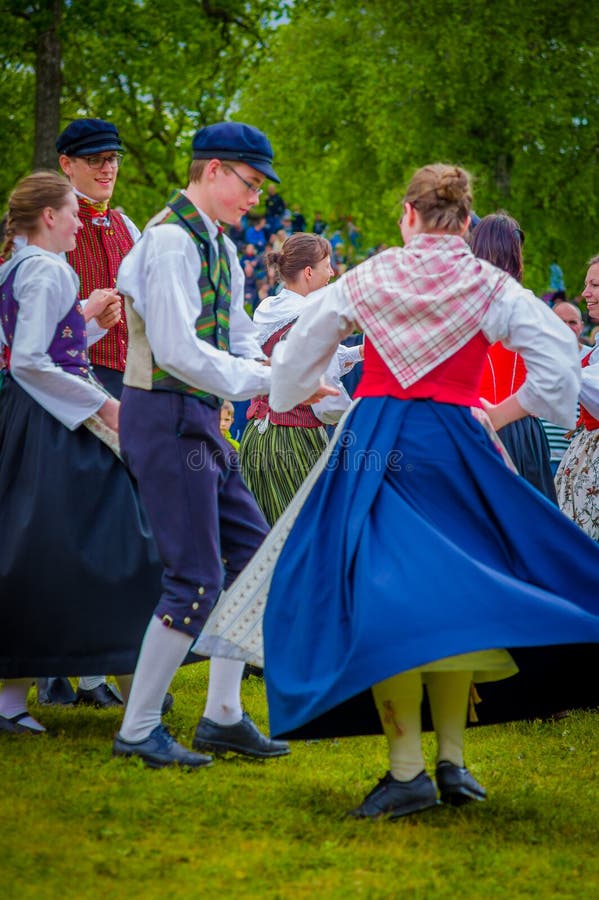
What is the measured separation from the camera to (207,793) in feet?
12.9

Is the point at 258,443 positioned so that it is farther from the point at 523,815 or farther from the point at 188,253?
the point at 523,815

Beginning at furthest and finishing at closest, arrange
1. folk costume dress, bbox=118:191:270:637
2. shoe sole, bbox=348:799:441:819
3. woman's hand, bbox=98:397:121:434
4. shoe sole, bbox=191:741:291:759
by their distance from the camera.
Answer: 1. woman's hand, bbox=98:397:121:434
2. shoe sole, bbox=191:741:291:759
3. folk costume dress, bbox=118:191:270:637
4. shoe sole, bbox=348:799:441:819

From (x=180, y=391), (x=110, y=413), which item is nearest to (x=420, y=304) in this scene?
(x=180, y=391)

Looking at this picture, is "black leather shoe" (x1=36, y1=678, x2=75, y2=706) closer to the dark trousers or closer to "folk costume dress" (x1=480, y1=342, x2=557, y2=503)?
the dark trousers

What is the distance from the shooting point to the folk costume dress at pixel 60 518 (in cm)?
450

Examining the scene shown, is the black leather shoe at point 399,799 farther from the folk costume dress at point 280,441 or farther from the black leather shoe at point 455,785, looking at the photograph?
the folk costume dress at point 280,441

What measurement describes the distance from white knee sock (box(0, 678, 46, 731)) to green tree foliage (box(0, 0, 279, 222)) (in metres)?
11.2

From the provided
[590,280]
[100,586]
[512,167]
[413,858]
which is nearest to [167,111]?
[512,167]

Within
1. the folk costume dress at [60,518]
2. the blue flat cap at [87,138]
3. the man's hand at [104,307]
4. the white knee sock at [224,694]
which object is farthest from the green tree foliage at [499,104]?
the white knee sock at [224,694]

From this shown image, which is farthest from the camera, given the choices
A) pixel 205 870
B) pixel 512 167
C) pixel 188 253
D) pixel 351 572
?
pixel 512 167

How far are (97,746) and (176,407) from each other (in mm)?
1234

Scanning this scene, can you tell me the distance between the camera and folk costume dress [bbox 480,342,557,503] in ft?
17.8

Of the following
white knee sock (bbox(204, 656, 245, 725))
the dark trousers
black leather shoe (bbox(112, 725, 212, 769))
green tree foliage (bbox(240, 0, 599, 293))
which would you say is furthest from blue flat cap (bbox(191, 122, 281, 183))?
green tree foliage (bbox(240, 0, 599, 293))

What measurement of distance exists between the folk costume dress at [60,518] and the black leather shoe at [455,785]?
1208mm
